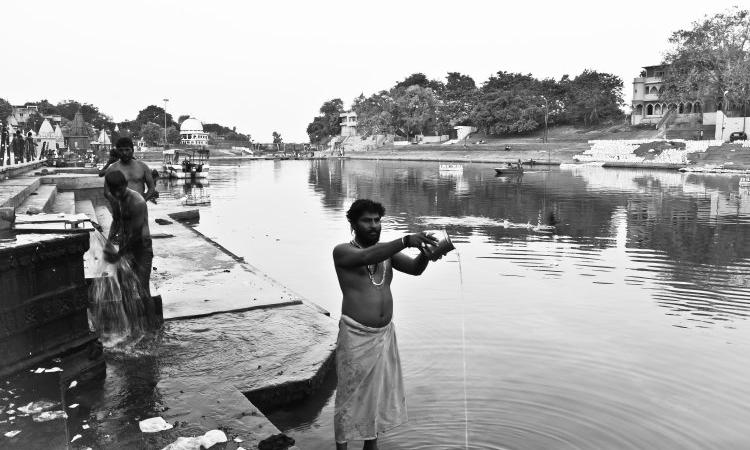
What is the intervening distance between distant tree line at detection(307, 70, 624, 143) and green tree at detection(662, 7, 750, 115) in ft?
51.5

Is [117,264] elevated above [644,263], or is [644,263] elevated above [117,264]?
[117,264]

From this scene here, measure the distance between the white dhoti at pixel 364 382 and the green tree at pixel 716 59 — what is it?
63.5 meters

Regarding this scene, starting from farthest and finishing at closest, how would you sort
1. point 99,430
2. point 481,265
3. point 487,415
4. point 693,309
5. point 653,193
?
point 653,193, point 481,265, point 693,309, point 487,415, point 99,430

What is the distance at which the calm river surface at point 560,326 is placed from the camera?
17.4 ft

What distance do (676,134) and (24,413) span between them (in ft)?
236

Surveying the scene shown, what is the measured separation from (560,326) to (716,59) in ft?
200

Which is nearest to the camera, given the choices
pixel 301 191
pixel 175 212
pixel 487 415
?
pixel 487 415

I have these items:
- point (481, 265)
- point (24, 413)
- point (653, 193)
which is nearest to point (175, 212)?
point (481, 265)

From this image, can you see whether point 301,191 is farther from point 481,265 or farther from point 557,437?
point 557,437

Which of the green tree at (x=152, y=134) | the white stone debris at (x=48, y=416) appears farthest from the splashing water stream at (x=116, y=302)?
the green tree at (x=152, y=134)

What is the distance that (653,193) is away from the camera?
2858 centimetres

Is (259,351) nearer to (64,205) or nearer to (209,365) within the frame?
(209,365)

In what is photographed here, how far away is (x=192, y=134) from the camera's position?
116 meters

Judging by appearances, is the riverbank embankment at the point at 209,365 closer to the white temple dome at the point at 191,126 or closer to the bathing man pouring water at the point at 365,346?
the bathing man pouring water at the point at 365,346
